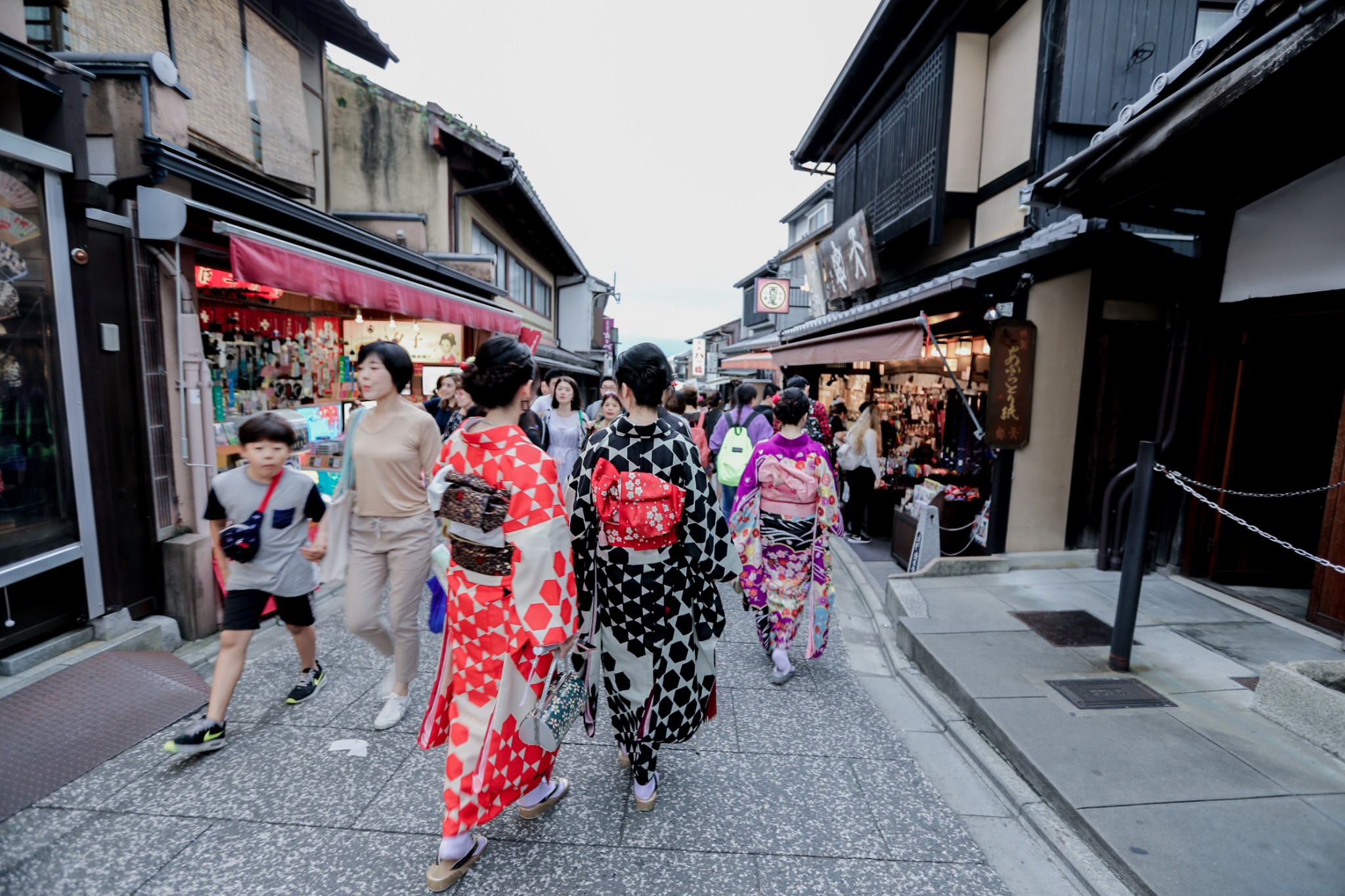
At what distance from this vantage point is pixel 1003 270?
238 inches

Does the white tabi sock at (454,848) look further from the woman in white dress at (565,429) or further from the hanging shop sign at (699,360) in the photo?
the hanging shop sign at (699,360)

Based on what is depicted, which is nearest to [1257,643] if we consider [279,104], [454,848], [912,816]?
[912,816]

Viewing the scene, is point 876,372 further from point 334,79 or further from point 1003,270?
point 334,79

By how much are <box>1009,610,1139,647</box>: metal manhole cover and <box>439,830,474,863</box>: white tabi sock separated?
4259mm

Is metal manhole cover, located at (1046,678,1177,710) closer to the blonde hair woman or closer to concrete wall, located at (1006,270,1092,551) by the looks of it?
concrete wall, located at (1006,270,1092,551)


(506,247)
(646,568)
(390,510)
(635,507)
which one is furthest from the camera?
(506,247)

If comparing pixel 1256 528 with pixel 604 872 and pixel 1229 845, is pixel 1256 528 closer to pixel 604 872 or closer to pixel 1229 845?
pixel 1229 845

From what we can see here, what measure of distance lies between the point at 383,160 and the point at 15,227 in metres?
8.51

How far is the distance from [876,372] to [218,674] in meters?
12.1

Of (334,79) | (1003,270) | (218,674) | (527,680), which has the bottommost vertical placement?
(218,674)

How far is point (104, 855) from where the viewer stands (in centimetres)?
246

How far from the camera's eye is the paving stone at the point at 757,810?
2646mm

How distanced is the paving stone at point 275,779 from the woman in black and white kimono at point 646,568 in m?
1.20

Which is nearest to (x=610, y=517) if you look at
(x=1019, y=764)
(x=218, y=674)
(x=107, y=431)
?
(x=218, y=674)
